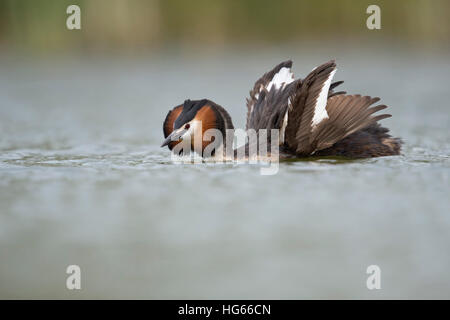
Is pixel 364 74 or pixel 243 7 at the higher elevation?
pixel 243 7

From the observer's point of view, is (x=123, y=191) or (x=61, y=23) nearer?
(x=123, y=191)

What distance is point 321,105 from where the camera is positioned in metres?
7.39

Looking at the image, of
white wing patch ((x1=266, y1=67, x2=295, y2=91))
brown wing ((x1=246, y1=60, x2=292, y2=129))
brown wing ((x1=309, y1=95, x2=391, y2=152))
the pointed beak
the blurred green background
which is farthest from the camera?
the blurred green background

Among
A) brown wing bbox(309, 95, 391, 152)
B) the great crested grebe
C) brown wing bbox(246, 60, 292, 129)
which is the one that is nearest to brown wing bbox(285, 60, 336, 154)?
the great crested grebe

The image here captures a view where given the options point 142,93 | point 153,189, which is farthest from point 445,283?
point 142,93

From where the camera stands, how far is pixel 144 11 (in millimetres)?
17078

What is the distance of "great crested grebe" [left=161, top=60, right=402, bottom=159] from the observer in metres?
7.37

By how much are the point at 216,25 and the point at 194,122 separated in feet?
34.7

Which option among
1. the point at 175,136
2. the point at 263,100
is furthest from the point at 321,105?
the point at 175,136

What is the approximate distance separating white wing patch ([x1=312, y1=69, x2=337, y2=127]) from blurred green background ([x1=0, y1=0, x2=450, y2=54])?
9510 mm

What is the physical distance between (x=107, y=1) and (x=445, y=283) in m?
13.6

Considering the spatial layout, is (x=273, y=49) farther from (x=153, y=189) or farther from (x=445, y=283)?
(x=445, y=283)

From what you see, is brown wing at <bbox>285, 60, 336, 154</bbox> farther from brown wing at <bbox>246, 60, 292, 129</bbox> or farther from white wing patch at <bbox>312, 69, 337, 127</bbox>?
brown wing at <bbox>246, 60, 292, 129</bbox>
